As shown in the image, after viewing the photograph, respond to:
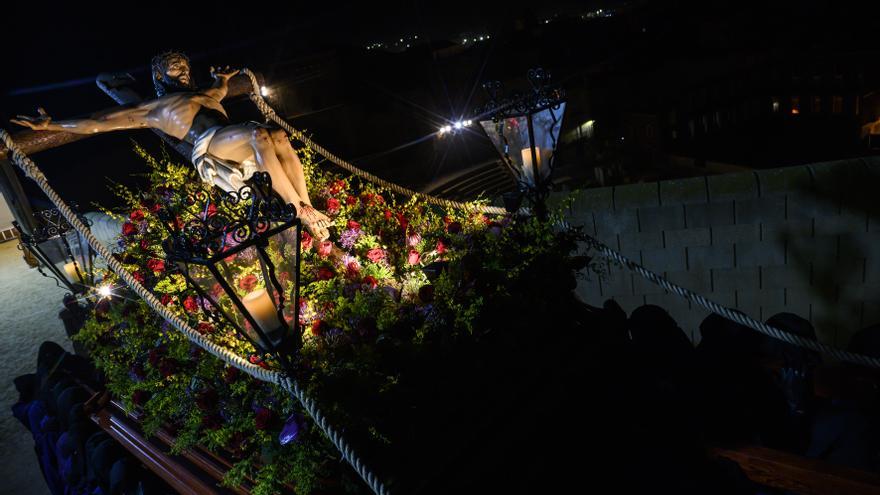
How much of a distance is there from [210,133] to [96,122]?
73 cm

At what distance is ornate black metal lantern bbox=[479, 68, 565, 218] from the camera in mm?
3211

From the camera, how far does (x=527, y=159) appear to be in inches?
133

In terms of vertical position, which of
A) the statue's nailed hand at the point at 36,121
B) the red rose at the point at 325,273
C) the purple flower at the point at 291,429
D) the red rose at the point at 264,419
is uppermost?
the statue's nailed hand at the point at 36,121

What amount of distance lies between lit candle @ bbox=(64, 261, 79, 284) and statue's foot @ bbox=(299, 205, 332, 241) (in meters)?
3.70

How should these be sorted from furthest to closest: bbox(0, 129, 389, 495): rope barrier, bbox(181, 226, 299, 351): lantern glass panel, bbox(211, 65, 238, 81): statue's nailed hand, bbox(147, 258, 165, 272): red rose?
bbox(211, 65, 238, 81): statue's nailed hand
bbox(147, 258, 165, 272): red rose
bbox(181, 226, 299, 351): lantern glass panel
bbox(0, 129, 389, 495): rope barrier

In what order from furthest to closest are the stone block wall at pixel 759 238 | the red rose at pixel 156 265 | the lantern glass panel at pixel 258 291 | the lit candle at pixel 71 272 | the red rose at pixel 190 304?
the lit candle at pixel 71 272 < the stone block wall at pixel 759 238 < the red rose at pixel 156 265 < the red rose at pixel 190 304 < the lantern glass panel at pixel 258 291

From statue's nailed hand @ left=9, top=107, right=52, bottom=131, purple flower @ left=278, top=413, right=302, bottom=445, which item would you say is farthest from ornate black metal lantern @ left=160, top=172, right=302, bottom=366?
statue's nailed hand @ left=9, top=107, right=52, bottom=131

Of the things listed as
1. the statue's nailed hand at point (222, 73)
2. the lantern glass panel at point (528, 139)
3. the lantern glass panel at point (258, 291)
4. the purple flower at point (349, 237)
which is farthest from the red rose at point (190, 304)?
the lantern glass panel at point (528, 139)

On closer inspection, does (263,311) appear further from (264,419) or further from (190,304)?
(190,304)

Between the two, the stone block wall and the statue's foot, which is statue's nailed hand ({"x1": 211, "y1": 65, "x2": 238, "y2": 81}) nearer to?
the statue's foot

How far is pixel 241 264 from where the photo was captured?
2.49 metres

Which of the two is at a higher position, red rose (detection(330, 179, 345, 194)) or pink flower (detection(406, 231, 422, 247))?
red rose (detection(330, 179, 345, 194))

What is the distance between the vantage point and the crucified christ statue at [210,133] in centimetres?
331

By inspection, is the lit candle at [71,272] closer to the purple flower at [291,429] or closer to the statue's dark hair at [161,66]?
the statue's dark hair at [161,66]
